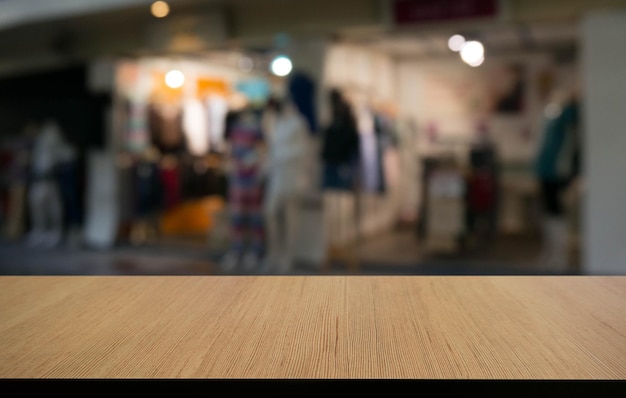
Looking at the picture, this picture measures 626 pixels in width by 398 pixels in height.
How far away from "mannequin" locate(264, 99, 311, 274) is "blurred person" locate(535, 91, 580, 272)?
2052 mm

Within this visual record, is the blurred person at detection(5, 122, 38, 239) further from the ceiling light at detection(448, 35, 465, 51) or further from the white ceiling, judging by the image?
the ceiling light at detection(448, 35, 465, 51)

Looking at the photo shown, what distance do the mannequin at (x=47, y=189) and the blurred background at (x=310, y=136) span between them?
0.03m

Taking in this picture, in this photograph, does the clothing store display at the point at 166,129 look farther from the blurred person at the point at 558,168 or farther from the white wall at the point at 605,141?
the white wall at the point at 605,141

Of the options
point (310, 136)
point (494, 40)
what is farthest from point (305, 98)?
point (494, 40)

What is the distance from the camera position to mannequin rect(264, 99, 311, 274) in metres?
5.71

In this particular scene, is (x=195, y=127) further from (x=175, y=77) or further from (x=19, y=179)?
(x=19, y=179)

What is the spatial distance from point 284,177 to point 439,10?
1903 millimetres

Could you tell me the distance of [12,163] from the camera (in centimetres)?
894

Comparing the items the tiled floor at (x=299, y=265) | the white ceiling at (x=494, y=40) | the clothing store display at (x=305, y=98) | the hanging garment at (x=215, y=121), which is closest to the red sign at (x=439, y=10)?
the clothing store display at (x=305, y=98)

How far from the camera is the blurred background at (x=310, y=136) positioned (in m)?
5.72

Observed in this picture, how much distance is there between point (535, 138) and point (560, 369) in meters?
9.12

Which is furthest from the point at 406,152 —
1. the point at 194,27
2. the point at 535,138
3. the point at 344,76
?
the point at 194,27

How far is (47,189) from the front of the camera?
27.6 ft

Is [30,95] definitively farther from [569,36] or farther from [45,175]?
[569,36]
